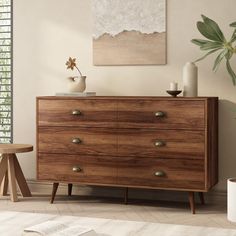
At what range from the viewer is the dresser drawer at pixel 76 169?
441 cm

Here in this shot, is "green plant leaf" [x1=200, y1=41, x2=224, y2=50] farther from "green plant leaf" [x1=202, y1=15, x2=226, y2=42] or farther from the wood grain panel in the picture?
the wood grain panel

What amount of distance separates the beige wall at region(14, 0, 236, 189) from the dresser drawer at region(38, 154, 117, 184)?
0.62 m

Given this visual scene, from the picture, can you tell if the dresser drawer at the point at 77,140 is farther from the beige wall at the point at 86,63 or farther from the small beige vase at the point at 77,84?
the beige wall at the point at 86,63

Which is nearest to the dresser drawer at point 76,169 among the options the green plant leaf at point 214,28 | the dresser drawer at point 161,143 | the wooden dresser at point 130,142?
the wooden dresser at point 130,142

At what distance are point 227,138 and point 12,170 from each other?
5.80ft

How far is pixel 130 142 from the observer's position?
4336mm

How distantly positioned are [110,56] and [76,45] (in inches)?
13.5

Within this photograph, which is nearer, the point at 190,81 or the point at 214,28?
the point at 214,28

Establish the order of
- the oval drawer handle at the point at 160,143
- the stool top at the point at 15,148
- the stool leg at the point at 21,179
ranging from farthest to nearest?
the stool leg at the point at 21,179
the stool top at the point at 15,148
the oval drawer handle at the point at 160,143

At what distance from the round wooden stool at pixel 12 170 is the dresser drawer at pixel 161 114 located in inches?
36.4

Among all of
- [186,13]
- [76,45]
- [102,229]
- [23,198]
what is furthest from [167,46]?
[102,229]

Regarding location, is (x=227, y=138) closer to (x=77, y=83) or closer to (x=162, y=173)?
(x=162, y=173)

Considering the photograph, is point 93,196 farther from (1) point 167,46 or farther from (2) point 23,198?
(1) point 167,46

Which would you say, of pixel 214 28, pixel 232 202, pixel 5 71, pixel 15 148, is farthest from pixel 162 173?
pixel 5 71
